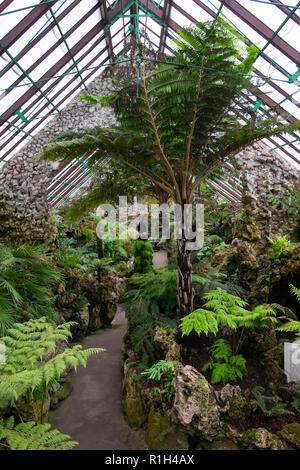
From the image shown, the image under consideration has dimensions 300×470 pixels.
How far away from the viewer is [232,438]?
105 inches

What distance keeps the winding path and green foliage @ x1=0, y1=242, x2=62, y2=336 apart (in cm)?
124

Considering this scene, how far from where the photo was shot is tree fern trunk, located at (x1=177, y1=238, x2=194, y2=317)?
391cm

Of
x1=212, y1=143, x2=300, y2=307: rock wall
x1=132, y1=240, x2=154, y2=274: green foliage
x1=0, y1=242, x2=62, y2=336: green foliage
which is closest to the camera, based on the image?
x1=0, y1=242, x2=62, y2=336: green foliage

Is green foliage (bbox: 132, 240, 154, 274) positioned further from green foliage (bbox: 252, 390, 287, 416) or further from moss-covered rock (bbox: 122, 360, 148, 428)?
green foliage (bbox: 252, 390, 287, 416)

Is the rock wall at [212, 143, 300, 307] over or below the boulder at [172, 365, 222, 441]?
over

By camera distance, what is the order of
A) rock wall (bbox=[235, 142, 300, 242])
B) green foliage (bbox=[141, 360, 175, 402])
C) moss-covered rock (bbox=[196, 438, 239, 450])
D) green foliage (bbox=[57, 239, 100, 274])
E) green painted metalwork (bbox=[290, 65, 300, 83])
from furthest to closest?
green foliage (bbox=[57, 239, 100, 274])
rock wall (bbox=[235, 142, 300, 242])
green painted metalwork (bbox=[290, 65, 300, 83])
green foliage (bbox=[141, 360, 175, 402])
moss-covered rock (bbox=[196, 438, 239, 450])

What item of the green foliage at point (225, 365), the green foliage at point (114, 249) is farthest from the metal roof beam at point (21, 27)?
the green foliage at point (114, 249)

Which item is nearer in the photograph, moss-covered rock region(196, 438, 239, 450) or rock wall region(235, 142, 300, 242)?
moss-covered rock region(196, 438, 239, 450)

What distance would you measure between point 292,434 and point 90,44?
6.52 metres

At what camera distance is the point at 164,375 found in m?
3.39

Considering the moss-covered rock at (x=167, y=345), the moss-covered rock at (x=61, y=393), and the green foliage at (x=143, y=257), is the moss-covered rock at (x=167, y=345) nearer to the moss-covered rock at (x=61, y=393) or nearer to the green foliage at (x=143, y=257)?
the moss-covered rock at (x=61, y=393)

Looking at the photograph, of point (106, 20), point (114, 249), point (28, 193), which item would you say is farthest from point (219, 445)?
point (114, 249)

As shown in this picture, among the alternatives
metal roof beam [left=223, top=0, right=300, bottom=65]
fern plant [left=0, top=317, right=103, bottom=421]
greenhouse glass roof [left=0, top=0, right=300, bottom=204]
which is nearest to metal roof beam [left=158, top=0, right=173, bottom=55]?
greenhouse glass roof [left=0, top=0, right=300, bottom=204]

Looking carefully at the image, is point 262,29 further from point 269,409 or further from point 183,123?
point 269,409
